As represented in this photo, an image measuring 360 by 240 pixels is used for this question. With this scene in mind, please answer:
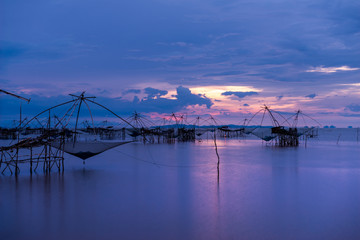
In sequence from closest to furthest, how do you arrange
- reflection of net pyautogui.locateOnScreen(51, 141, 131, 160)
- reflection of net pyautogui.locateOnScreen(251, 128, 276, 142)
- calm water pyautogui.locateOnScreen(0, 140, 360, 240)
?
calm water pyautogui.locateOnScreen(0, 140, 360, 240) < reflection of net pyautogui.locateOnScreen(51, 141, 131, 160) < reflection of net pyautogui.locateOnScreen(251, 128, 276, 142)

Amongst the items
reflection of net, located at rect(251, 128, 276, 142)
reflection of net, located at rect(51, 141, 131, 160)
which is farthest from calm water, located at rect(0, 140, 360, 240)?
reflection of net, located at rect(251, 128, 276, 142)

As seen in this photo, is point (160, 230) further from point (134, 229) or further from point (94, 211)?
point (94, 211)

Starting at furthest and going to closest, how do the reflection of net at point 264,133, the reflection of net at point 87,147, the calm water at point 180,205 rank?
the reflection of net at point 264,133, the reflection of net at point 87,147, the calm water at point 180,205

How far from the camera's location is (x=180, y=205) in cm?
523

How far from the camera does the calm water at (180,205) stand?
3.97 m

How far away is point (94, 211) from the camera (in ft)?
15.7

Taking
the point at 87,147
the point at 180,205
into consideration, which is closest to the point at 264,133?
the point at 87,147

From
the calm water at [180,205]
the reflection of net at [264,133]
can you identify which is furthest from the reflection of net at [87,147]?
the reflection of net at [264,133]

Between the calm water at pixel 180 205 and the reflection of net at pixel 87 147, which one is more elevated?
the reflection of net at pixel 87 147

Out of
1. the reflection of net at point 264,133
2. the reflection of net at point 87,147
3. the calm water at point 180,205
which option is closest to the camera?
the calm water at point 180,205

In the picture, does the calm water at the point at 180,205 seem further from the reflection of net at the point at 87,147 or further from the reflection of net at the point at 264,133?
the reflection of net at the point at 264,133

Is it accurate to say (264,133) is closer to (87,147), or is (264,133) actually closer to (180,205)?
(87,147)

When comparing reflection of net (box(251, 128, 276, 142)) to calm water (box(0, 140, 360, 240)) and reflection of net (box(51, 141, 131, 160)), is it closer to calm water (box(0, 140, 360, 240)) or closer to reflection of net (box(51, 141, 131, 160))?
calm water (box(0, 140, 360, 240))

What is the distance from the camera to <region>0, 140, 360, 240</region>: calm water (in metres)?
3.97
